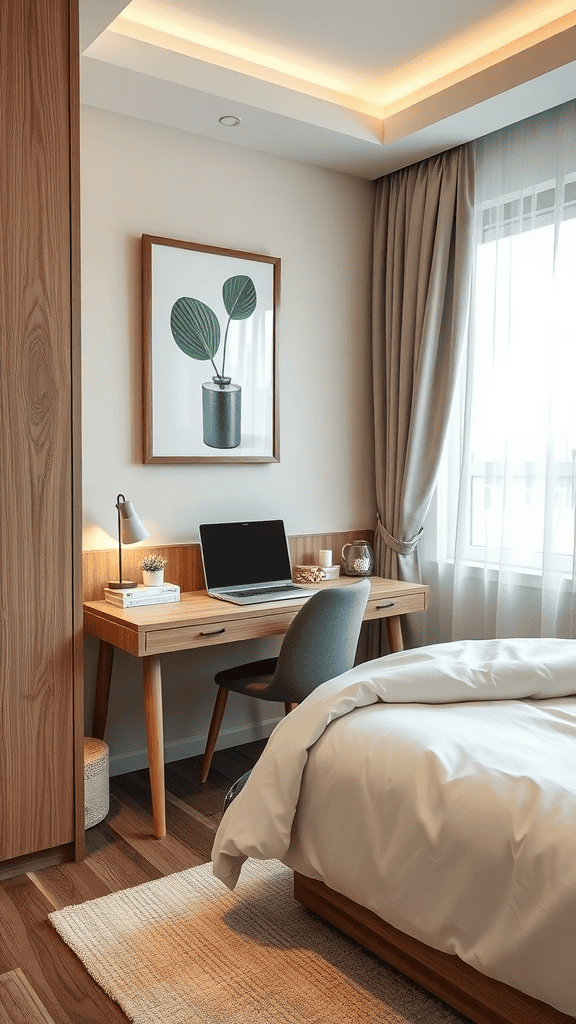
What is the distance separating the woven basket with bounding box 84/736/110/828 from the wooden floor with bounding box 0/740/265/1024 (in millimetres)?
62

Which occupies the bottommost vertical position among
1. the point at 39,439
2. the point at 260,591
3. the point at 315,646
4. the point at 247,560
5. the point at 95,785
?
the point at 95,785

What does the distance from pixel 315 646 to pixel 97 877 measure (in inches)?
38.3

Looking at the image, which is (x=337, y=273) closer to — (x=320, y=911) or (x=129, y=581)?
(x=129, y=581)

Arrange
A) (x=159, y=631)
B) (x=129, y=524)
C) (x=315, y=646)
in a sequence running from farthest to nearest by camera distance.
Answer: (x=129, y=524), (x=315, y=646), (x=159, y=631)

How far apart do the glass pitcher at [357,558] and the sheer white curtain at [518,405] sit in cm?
37

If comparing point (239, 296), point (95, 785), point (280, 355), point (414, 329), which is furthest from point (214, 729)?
point (414, 329)

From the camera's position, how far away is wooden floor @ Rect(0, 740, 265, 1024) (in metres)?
1.82

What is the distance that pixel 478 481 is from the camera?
3465 millimetres

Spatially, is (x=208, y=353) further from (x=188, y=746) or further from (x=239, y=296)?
(x=188, y=746)

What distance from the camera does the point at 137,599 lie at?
286cm

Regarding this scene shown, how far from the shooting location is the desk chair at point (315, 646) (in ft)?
8.93

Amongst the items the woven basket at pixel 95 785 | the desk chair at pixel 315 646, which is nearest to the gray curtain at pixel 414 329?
the desk chair at pixel 315 646

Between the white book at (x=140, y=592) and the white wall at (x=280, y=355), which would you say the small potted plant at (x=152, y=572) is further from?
the white wall at (x=280, y=355)

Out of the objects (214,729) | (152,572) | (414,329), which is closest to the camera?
(152,572)
